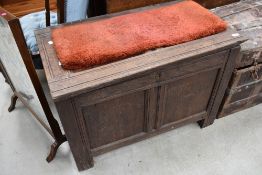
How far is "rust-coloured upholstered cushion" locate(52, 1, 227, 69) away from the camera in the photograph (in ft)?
3.15

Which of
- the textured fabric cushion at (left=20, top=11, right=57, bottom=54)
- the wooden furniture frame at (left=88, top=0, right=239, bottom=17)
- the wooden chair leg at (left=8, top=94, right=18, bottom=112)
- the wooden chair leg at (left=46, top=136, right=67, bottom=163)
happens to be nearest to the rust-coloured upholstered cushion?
the wooden furniture frame at (left=88, top=0, right=239, bottom=17)

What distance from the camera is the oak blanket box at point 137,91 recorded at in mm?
938

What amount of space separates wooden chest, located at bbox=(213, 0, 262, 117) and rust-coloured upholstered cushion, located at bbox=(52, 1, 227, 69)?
24cm

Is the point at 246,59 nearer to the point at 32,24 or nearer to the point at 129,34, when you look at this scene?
the point at 129,34

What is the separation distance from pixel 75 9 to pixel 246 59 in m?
0.97

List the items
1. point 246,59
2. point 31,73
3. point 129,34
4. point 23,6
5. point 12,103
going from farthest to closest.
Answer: point 23,6 → point 12,103 → point 246,59 → point 129,34 → point 31,73

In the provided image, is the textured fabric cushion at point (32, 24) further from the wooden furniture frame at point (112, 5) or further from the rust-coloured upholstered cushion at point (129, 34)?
the rust-coloured upholstered cushion at point (129, 34)

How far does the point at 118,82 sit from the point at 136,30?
30 centimetres

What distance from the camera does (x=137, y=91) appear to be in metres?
1.05

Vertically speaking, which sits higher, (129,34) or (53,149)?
(129,34)

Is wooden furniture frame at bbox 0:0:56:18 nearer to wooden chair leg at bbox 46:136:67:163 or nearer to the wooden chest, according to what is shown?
wooden chair leg at bbox 46:136:67:163

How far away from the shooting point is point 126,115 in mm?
1156

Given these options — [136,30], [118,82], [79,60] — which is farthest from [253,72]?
[79,60]

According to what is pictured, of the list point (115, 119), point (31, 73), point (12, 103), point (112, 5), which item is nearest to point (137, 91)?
point (115, 119)
